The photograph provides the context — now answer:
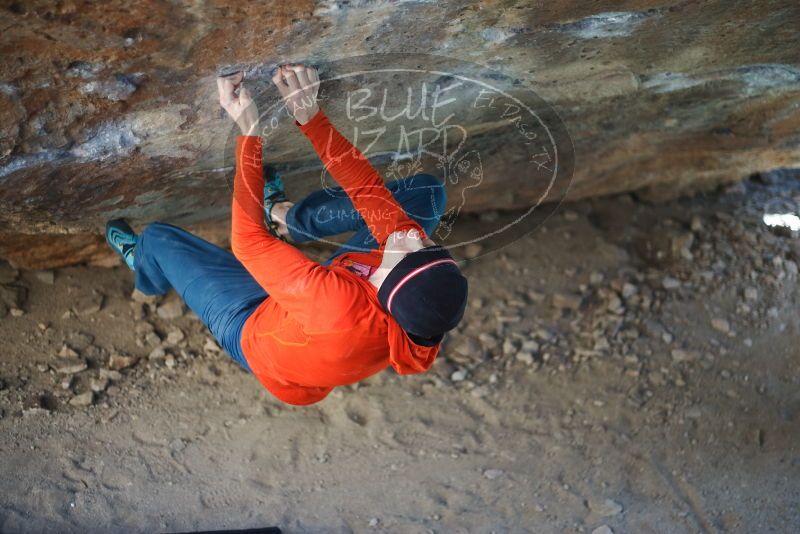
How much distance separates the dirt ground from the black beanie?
3.84 feet

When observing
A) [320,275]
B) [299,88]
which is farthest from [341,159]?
[320,275]

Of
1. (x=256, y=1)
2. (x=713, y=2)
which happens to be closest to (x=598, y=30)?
(x=713, y=2)

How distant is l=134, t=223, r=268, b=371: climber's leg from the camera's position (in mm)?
2529

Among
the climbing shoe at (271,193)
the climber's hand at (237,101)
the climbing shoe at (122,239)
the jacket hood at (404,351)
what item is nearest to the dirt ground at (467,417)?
the climbing shoe at (122,239)

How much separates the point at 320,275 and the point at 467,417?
1.46 metres

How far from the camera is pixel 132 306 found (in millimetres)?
3410

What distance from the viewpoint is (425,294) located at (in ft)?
6.52

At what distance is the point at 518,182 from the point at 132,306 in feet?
5.63

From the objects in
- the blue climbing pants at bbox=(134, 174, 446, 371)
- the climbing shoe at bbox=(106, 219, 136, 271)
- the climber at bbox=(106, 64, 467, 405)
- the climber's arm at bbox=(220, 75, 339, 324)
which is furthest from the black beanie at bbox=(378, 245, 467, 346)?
the climbing shoe at bbox=(106, 219, 136, 271)

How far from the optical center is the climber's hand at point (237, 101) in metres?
2.24

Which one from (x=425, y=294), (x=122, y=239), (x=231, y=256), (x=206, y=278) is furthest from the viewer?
(x=122, y=239)

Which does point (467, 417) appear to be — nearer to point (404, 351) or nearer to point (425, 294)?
point (404, 351)

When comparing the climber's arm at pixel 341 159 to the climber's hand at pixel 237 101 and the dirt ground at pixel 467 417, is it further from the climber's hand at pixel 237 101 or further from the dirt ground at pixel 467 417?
the dirt ground at pixel 467 417

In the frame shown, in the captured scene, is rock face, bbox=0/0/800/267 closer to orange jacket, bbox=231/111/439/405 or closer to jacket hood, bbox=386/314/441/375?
orange jacket, bbox=231/111/439/405
